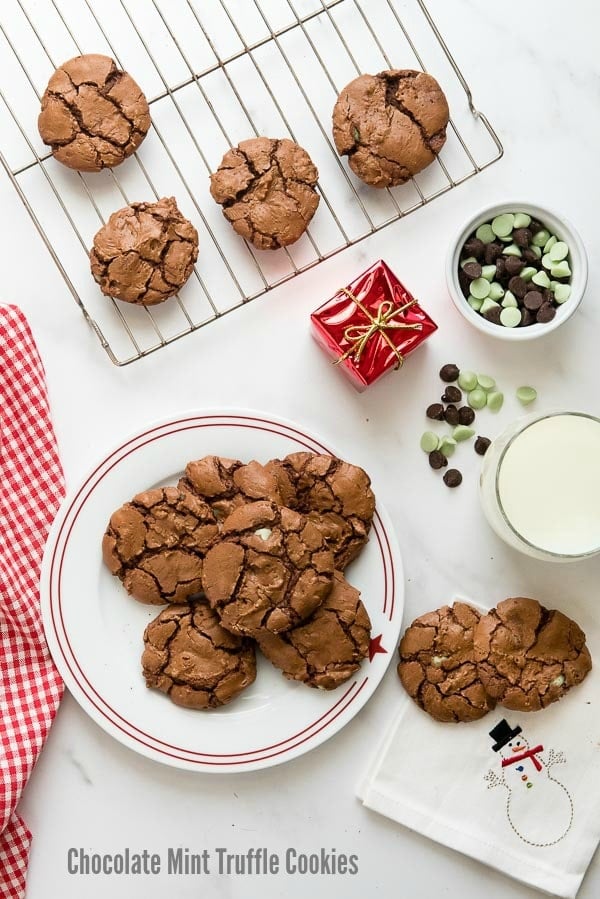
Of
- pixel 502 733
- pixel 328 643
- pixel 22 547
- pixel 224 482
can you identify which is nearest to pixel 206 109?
pixel 224 482

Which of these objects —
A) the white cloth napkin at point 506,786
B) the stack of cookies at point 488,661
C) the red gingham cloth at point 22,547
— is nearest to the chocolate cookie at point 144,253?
the red gingham cloth at point 22,547

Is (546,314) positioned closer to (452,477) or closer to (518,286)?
(518,286)

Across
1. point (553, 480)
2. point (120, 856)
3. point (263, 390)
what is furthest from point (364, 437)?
point (120, 856)

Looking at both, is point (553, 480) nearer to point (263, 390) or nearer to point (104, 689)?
point (263, 390)

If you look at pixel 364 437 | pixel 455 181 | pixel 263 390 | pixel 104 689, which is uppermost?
pixel 455 181

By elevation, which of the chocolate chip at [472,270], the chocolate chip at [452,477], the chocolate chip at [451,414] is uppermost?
the chocolate chip at [472,270]

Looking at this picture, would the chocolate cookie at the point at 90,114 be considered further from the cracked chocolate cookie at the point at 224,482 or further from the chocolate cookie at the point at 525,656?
the chocolate cookie at the point at 525,656
